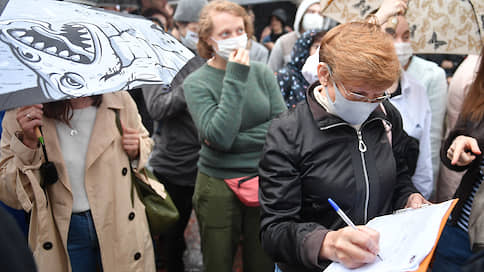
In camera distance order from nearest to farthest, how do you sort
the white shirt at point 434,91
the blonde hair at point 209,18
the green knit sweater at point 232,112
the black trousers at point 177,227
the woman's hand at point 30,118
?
the woman's hand at point 30,118, the green knit sweater at point 232,112, the blonde hair at point 209,18, the white shirt at point 434,91, the black trousers at point 177,227

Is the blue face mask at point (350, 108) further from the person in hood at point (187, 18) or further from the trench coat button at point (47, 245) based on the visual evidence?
the person in hood at point (187, 18)

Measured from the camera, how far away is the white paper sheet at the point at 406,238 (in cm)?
122

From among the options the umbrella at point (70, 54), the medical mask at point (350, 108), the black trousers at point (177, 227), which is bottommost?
the black trousers at point (177, 227)

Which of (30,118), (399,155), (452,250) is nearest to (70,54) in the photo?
(30,118)

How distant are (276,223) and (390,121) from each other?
0.79 m

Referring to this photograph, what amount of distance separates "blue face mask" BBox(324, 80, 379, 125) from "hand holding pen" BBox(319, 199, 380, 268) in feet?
1.69

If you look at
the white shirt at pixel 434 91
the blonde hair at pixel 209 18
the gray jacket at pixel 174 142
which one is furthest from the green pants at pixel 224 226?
the white shirt at pixel 434 91

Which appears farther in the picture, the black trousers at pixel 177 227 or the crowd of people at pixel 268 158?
the black trousers at pixel 177 227

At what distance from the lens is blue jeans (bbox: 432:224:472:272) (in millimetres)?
1920

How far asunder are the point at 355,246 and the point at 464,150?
3.20 ft

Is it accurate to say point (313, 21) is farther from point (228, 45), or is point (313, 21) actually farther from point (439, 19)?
point (228, 45)

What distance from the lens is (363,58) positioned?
1.50 metres

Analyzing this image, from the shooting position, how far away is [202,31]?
2.83 meters

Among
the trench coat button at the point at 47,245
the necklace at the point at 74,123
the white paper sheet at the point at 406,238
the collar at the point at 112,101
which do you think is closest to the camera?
the white paper sheet at the point at 406,238
